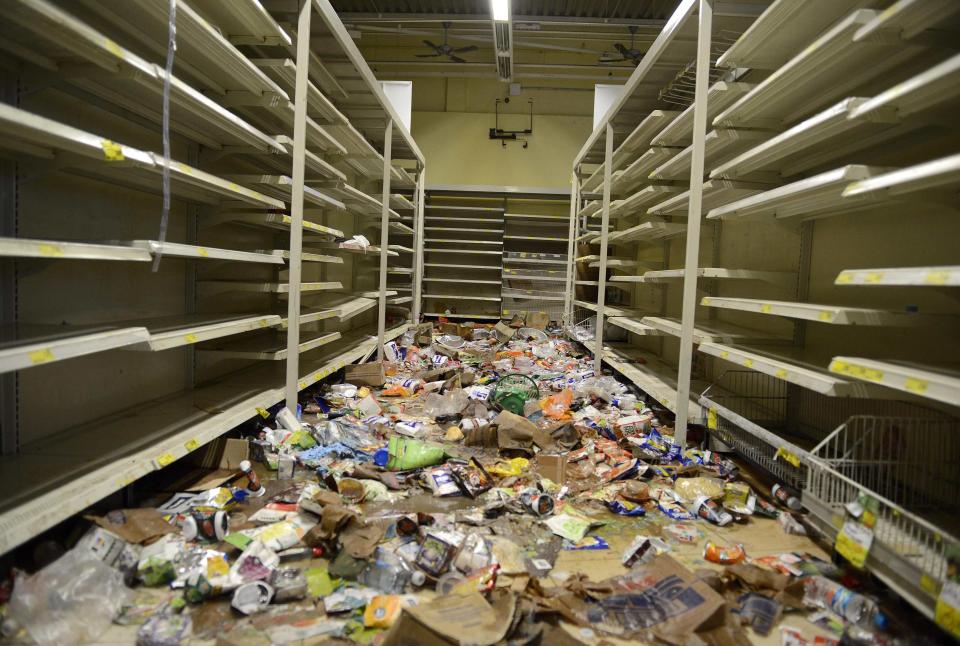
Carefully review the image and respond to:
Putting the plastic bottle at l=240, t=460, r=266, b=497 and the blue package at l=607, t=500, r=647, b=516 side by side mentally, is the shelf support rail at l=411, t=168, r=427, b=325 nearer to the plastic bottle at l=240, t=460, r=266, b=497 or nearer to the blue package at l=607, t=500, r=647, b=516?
the plastic bottle at l=240, t=460, r=266, b=497

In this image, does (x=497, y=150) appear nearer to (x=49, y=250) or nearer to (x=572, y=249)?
(x=572, y=249)

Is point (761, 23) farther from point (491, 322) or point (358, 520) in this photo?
point (491, 322)

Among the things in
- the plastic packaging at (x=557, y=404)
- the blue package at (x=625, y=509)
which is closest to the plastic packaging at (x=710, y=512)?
the blue package at (x=625, y=509)

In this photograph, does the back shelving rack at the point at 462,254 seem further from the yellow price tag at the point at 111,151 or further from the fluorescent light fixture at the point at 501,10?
the yellow price tag at the point at 111,151

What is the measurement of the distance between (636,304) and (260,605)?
6.26 metres

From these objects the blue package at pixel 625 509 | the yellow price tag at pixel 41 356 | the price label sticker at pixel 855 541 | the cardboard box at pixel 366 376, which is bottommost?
the blue package at pixel 625 509

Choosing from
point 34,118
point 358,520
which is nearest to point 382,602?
point 358,520

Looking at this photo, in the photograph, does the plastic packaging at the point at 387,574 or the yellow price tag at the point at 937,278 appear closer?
the yellow price tag at the point at 937,278

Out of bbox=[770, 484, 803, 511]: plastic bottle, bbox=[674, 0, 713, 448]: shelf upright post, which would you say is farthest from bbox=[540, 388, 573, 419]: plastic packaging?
bbox=[770, 484, 803, 511]: plastic bottle

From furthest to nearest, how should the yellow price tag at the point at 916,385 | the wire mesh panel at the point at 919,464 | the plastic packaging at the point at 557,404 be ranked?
1. the plastic packaging at the point at 557,404
2. the wire mesh panel at the point at 919,464
3. the yellow price tag at the point at 916,385

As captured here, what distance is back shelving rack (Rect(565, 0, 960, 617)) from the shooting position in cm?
183

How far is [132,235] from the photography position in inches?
113

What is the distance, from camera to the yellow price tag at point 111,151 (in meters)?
1.88

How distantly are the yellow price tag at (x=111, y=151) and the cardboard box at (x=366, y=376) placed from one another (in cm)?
318
